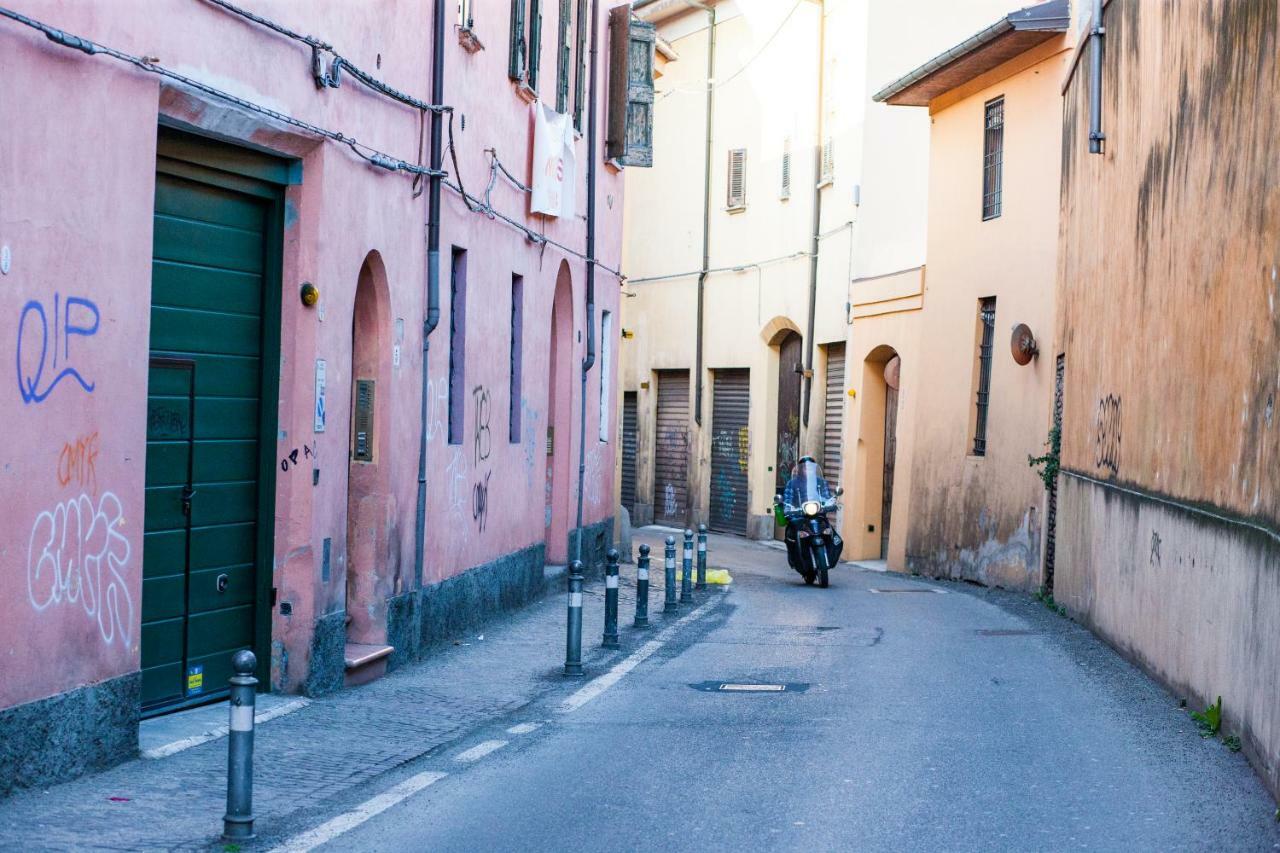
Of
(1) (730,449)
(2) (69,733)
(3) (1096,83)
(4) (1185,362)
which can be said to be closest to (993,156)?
(3) (1096,83)

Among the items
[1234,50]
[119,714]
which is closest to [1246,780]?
[1234,50]

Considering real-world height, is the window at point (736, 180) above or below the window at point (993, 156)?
above

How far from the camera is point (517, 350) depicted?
1781 centimetres

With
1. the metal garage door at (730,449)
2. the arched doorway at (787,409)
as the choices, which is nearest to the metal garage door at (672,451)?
the metal garage door at (730,449)

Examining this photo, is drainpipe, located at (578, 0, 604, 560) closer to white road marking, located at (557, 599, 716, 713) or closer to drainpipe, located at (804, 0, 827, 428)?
white road marking, located at (557, 599, 716, 713)

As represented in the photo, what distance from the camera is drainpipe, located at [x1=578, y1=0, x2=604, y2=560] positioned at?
20.7m

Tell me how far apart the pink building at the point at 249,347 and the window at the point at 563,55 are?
1.02 meters

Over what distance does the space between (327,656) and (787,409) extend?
71.0 ft

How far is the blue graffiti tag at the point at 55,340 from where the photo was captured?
25.1 feet

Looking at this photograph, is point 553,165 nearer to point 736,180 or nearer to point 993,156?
point 993,156

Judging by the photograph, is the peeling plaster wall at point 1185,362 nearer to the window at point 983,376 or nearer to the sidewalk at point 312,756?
the sidewalk at point 312,756

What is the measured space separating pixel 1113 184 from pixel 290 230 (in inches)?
317

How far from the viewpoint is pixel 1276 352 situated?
8.58m

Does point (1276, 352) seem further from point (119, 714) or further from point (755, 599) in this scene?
point (755, 599)
